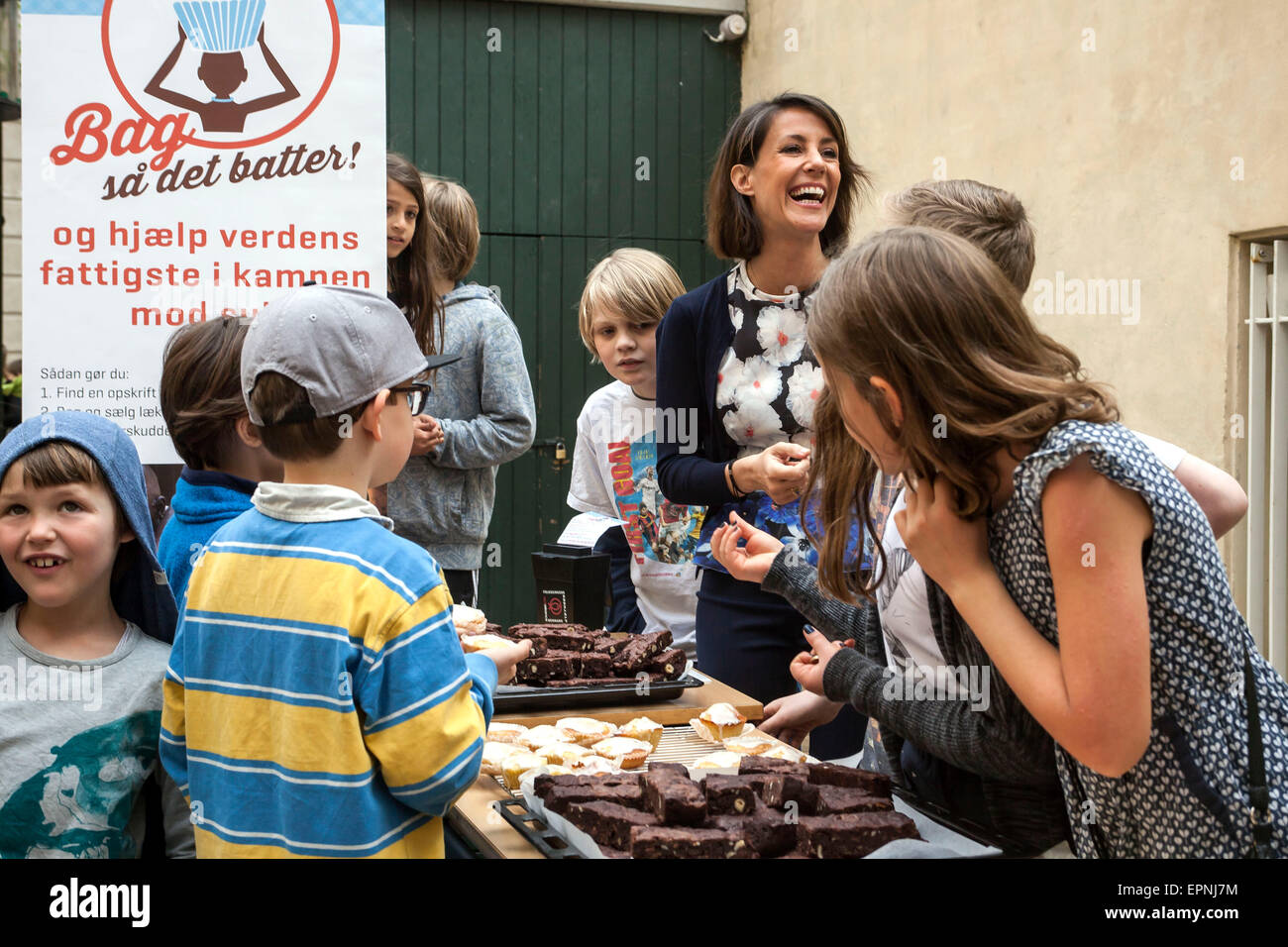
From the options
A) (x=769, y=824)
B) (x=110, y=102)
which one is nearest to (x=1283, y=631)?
(x=769, y=824)

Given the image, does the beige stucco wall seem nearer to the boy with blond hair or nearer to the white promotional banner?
the boy with blond hair

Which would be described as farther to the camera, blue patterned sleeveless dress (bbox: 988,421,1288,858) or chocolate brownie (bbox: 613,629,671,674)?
chocolate brownie (bbox: 613,629,671,674)

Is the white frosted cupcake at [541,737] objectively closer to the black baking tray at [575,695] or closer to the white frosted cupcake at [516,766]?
the white frosted cupcake at [516,766]

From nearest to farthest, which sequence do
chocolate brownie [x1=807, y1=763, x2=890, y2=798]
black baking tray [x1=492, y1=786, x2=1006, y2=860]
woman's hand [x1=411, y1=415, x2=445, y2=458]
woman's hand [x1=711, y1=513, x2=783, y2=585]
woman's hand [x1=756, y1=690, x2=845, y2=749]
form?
black baking tray [x1=492, y1=786, x2=1006, y2=860] → chocolate brownie [x1=807, y1=763, x2=890, y2=798] → woman's hand [x1=711, y1=513, x2=783, y2=585] → woman's hand [x1=756, y1=690, x2=845, y2=749] → woman's hand [x1=411, y1=415, x2=445, y2=458]

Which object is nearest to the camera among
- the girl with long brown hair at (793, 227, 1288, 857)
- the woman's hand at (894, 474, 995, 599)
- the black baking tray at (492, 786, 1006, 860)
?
the girl with long brown hair at (793, 227, 1288, 857)

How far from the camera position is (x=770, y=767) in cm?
199

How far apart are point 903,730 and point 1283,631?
3.07m

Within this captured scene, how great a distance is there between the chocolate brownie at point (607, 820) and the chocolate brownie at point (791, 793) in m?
0.19

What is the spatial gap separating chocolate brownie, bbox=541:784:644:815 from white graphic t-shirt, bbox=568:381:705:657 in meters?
1.60

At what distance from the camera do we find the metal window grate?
4328 millimetres

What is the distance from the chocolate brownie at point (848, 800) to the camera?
1.79m

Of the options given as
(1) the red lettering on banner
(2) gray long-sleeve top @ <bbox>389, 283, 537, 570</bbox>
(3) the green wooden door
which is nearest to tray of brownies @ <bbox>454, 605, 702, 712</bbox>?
(2) gray long-sleeve top @ <bbox>389, 283, 537, 570</bbox>

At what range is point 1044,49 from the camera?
17.4 ft

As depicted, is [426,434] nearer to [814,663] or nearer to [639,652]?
[639,652]
